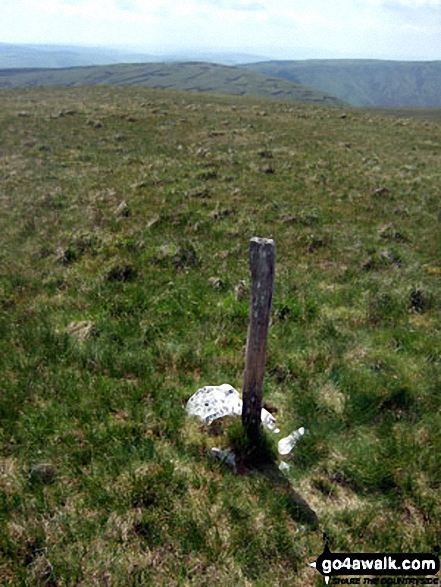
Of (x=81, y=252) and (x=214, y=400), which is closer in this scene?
(x=214, y=400)

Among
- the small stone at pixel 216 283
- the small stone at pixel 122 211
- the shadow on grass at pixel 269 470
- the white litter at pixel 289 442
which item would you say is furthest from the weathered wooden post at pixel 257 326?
the small stone at pixel 122 211

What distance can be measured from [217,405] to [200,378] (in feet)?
3.38

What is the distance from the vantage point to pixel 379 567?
13.8 ft

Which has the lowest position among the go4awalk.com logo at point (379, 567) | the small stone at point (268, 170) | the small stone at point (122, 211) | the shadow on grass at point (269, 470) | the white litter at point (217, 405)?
the go4awalk.com logo at point (379, 567)

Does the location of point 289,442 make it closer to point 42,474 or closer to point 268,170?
point 42,474

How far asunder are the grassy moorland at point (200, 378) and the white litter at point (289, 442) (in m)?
0.18

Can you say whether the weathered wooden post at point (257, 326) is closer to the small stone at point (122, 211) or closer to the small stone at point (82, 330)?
the small stone at point (82, 330)

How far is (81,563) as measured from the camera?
4094 millimetres

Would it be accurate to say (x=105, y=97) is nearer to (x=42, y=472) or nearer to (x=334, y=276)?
(x=334, y=276)

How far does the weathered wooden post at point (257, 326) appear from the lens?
4906 millimetres

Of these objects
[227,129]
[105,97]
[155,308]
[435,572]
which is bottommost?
[435,572]

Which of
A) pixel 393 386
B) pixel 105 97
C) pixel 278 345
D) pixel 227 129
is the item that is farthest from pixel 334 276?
pixel 105 97

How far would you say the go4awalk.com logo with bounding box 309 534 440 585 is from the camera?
4086 mm

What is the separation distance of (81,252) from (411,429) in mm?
9615
